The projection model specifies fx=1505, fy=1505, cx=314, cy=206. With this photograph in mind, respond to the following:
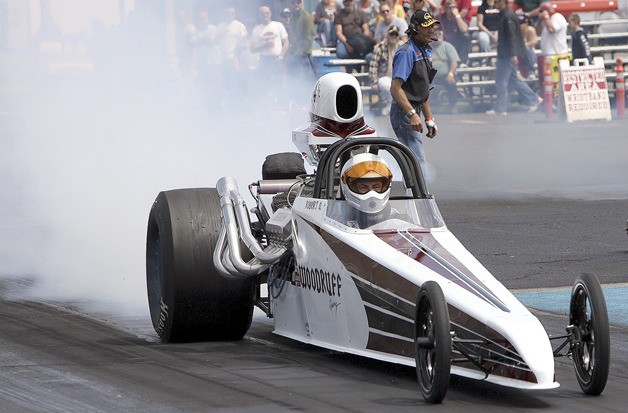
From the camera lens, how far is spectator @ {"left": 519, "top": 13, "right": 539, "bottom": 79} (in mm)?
28016

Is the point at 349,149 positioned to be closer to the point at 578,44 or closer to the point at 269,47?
the point at 269,47

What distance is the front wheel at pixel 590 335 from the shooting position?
6590mm

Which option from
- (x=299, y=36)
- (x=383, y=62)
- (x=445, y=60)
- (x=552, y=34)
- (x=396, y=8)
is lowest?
(x=445, y=60)

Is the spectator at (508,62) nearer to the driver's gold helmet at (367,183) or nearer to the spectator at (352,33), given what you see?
the spectator at (352,33)

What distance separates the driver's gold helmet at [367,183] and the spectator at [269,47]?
12681 mm

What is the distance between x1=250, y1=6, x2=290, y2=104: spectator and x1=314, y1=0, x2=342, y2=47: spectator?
5250 mm

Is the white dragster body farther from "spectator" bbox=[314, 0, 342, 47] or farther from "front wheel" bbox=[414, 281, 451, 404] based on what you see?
"spectator" bbox=[314, 0, 342, 47]

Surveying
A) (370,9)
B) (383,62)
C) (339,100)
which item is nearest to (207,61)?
(383,62)

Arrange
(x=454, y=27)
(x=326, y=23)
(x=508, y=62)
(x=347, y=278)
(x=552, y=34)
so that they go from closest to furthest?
Answer: (x=347, y=278)
(x=552, y=34)
(x=508, y=62)
(x=326, y=23)
(x=454, y=27)

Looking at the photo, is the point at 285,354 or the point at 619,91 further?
the point at 619,91

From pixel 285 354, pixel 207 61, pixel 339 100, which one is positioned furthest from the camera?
pixel 207 61

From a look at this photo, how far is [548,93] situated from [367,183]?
18.9m

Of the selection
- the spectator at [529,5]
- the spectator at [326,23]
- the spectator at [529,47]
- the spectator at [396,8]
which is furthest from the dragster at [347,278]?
the spectator at [529,5]

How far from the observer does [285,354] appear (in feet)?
26.8
